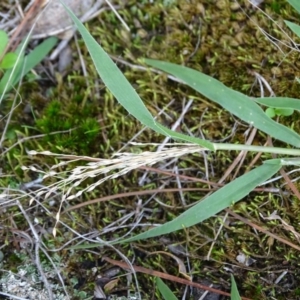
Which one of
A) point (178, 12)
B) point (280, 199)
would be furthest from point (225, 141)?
point (178, 12)

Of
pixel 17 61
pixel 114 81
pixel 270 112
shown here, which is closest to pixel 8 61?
pixel 17 61

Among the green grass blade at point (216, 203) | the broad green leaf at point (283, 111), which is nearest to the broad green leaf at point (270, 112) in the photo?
the broad green leaf at point (283, 111)

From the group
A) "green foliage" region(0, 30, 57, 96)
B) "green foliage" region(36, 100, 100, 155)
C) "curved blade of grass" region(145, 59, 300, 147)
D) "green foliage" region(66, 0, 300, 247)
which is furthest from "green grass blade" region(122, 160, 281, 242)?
"green foliage" region(0, 30, 57, 96)

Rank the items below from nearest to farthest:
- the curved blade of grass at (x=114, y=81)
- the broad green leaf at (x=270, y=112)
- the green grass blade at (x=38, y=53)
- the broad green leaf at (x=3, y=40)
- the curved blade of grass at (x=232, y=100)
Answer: the curved blade of grass at (x=114, y=81) → the curved blade of grass at (x=232, y=100) → the broad green leaf at (x=270, y=112) → the broad green leaf at (x=3, y=40) → the green grass blade at (x=38, y=53)

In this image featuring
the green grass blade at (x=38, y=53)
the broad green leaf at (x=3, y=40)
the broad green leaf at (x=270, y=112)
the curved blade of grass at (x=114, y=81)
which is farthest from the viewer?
the green grass blade at (x=38, y=53)

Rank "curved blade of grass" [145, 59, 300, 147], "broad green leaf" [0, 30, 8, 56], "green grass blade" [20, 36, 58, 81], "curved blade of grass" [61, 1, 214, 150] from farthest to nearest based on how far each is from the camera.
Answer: "green grass blade" [20, 36, 58, 81] → "broad green leaf" [0, 30, 8, 56] → "curved blade of grass" [145, 59, 300, 147] → "curved blade of grass" [61, 1, 214, 150]

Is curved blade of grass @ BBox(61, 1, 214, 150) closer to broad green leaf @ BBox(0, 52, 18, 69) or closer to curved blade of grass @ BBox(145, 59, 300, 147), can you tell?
curved blade of grass @ BBox(145, 59, 300, 147)

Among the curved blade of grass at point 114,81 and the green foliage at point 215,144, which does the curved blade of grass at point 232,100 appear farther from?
the curved blade of grass at point 114,81

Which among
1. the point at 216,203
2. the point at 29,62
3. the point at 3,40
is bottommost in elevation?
the point at 216,203

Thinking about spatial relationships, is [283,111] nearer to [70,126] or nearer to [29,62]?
[70,126]
